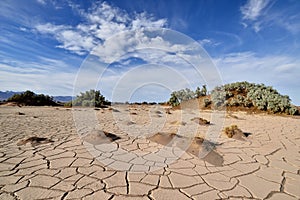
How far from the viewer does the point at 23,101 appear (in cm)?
1498

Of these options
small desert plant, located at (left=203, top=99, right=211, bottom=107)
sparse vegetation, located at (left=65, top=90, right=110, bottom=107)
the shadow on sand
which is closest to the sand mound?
the shadow on sand

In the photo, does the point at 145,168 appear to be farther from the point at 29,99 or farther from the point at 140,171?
the point at 29,99

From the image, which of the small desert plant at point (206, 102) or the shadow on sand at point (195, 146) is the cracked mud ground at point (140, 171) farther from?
the small desert plant at point (206, 102)

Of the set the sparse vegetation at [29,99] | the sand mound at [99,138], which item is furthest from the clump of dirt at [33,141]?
the sparse vegetation at [29,99]

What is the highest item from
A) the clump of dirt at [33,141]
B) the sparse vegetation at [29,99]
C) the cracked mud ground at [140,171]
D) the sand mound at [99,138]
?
the sparse vegetation at [29,99]

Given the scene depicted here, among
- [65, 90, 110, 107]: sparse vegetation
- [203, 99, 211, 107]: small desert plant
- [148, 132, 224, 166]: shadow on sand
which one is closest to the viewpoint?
[148, 132, 224, 166]: shadow on sand

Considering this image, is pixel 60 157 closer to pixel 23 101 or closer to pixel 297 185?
pixel 297 185

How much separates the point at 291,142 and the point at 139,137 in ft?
11.9

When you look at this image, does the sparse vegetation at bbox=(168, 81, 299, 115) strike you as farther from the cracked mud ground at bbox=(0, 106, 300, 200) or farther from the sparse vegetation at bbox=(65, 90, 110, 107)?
the cracked mud ground at bbox=(0, 106, 300, 200)

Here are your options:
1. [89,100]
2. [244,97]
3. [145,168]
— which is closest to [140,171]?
[145,168]

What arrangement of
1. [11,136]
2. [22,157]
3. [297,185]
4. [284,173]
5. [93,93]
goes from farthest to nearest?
[93,93] < [11,136] < [22,157] < [284,173] < [297,185]

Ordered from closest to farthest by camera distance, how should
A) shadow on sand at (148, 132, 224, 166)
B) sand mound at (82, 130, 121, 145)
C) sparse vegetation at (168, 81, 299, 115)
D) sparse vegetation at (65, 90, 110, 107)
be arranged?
shadow on sand at (148, 132, 224, 166), sand mound at (82, 130, 121, 145), sparse vegetation at (168, 81, 299, 115), sparse vegetation at (65, 90, 110, 107)

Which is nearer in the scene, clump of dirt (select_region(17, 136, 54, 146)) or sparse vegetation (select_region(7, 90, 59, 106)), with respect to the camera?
clump of dirt (select_region(17, 136, 54, 146))

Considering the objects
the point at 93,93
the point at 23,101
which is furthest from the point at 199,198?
the point at 23,101
